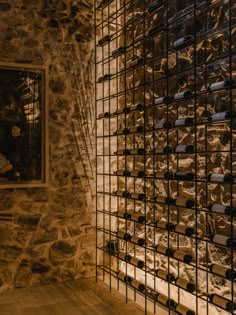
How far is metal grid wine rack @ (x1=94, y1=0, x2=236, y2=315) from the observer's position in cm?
271

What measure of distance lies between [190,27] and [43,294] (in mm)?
2542

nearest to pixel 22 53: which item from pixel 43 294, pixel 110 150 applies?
pixel 110 150

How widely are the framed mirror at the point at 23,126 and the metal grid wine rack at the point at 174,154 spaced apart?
1.87 ft

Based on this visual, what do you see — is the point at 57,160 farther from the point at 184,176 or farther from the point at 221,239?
the point at 221,239

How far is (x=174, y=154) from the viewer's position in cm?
330

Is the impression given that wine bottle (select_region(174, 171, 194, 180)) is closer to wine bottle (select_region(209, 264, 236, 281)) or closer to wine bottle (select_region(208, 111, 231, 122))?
wine bottle (select_region(208, 111, 231, 122))

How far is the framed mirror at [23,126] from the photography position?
373 cm

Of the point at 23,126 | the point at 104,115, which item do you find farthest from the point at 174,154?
the point at 23,126

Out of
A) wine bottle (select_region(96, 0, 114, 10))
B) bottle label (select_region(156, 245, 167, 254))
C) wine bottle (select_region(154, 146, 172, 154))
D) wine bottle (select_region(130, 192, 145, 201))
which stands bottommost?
bottle label (select_region(156, 245, 167, 254))

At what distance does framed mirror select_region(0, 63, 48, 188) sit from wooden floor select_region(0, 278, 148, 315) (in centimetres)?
96

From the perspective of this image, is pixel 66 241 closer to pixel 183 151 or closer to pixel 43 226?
pixel 43 226

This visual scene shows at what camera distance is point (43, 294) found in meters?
3.66

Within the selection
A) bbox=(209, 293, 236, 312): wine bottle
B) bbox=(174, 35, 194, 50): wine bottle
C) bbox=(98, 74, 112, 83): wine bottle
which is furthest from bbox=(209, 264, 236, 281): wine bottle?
bbox=(98, 74, 112, 83): wine bottle

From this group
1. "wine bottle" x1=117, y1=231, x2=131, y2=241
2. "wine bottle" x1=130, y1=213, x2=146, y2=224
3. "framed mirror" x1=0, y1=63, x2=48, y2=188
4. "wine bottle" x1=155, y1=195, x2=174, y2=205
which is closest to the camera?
"wine bottle" x1=155, y1=195, x2=174, y2=205
